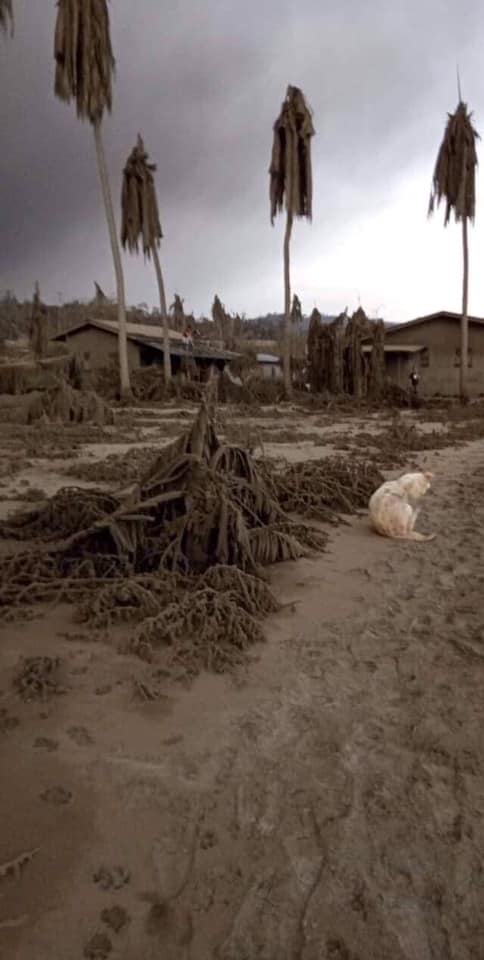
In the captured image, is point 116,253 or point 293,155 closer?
point 116,253

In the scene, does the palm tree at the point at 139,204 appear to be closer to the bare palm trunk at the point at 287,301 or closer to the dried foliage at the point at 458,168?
the bare palm trunk at the point at 287,301

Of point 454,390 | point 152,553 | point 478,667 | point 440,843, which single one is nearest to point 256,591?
point 152,553

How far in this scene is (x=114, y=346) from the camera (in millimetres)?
33438

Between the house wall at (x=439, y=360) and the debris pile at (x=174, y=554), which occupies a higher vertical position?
the house wall at (x=439, y=360)

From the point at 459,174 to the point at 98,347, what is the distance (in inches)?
793

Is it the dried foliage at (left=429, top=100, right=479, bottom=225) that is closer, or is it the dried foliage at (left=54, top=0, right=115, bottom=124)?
the dried foliage at (left=54, top=0, right=115, bottom=124)

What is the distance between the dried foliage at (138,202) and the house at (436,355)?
13535 mm

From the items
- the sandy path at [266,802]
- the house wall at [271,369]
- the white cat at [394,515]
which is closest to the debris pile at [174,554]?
the sandy path at [266,802]

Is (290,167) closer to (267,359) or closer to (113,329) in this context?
(113,329)

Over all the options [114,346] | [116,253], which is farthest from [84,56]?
[114,346]

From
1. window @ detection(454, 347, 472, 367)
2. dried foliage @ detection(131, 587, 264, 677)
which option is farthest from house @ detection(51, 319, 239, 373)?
dried foliage @ detection(131, 587, 264, 677)

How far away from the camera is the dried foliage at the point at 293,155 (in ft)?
84.6

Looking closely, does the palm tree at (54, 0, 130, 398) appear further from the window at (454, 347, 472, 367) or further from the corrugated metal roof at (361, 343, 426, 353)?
the window at (454, 347, 472, 367)

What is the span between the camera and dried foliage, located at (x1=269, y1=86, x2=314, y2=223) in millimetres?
25781
